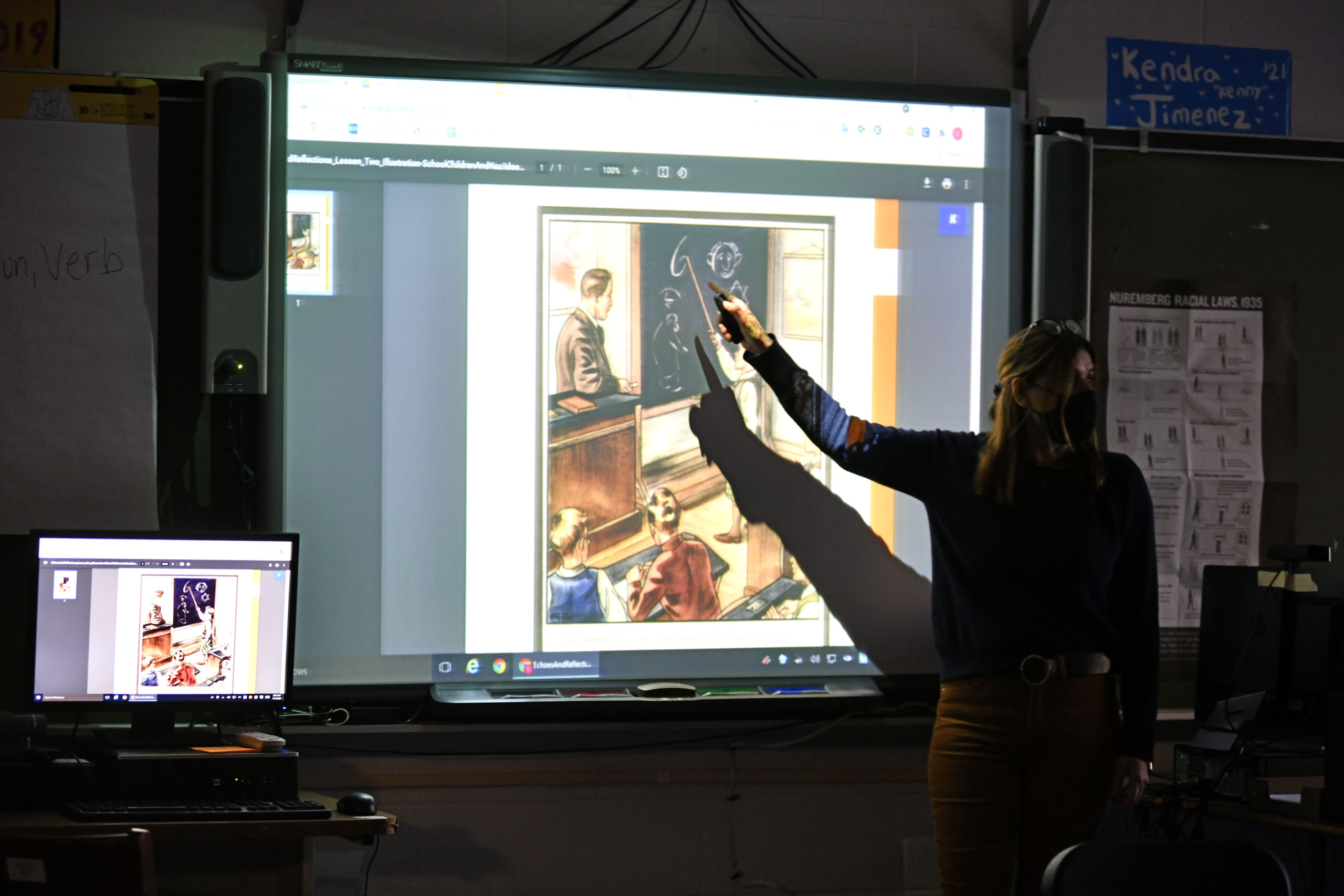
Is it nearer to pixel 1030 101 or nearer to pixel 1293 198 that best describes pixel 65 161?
pixel 1030 101

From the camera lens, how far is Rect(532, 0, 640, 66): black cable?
2330mm

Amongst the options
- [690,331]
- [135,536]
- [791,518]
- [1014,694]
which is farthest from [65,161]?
[1014,694]

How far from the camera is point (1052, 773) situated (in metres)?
1.79

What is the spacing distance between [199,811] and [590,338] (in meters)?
1.08

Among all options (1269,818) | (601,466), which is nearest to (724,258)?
(601,466)

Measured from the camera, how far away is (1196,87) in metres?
2.57

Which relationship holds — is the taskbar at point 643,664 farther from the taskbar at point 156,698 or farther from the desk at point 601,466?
the taskbar at point 156,698

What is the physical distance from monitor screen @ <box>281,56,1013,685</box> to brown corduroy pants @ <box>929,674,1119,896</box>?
1.72 ft

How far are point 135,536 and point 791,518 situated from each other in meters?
1.21

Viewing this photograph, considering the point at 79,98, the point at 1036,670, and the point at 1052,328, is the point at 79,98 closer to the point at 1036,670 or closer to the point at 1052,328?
the point at 1052,328

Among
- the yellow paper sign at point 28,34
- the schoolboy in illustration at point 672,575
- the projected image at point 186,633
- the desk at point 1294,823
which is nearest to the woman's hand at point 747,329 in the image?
the schoolboy in illustration at point 672,575

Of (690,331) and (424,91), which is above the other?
(424,91)

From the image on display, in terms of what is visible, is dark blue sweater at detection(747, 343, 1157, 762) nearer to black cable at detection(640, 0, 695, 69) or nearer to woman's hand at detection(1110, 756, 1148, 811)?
woman's hand at detection(1110, 756, 1148, 811)

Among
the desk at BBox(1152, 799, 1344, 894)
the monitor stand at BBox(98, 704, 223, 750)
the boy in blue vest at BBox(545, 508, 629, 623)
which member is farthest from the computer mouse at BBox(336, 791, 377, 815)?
the desk at BBox(1152, 799, 1344, 894)
